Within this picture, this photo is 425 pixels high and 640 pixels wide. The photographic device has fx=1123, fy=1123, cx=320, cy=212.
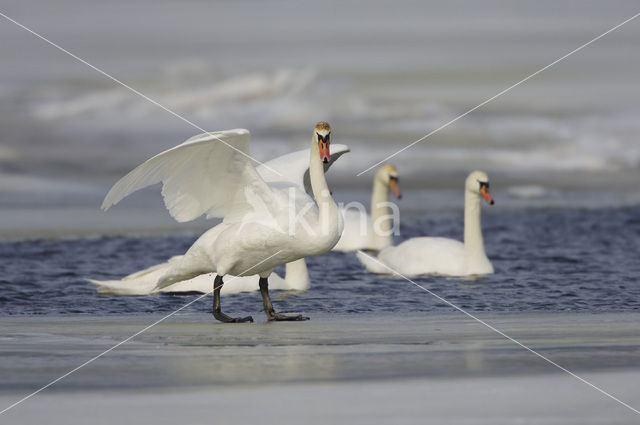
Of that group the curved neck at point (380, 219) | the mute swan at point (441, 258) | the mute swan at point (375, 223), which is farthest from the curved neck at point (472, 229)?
the curved neck at point (380, 219)

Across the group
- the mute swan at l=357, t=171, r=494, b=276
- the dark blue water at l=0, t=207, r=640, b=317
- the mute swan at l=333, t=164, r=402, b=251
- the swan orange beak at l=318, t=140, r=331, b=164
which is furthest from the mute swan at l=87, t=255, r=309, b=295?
the mute swan at l=333, t=164, r=402, b=251

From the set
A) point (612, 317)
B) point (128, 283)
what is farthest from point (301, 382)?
point (128, 283)

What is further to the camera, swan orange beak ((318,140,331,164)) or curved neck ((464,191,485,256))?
curved neck ((464,191,485,256))

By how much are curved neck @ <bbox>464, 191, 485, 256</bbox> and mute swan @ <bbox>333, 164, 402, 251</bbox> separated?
229 centimetres

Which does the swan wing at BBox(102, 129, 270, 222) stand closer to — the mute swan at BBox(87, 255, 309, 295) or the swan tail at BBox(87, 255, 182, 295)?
the mute swan at BBox(87, 255, 309, 295)

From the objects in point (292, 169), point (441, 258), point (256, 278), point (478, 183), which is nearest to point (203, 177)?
point (292, 169)

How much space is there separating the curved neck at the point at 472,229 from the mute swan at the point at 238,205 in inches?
167

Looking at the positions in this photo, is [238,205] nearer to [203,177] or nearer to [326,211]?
[203,177]

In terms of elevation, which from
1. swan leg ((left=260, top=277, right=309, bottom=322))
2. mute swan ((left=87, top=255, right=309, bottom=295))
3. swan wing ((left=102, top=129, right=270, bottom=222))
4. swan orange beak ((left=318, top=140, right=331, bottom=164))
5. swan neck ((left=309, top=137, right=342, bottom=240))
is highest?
swan orange beak ((left=318, top=140, right=331, bottom=164))

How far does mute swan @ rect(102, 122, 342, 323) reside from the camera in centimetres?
888

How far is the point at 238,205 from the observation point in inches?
376

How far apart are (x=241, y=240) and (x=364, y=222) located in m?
7.98

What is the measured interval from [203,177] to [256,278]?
8.02ft

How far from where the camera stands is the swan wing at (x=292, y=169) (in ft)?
34.4
